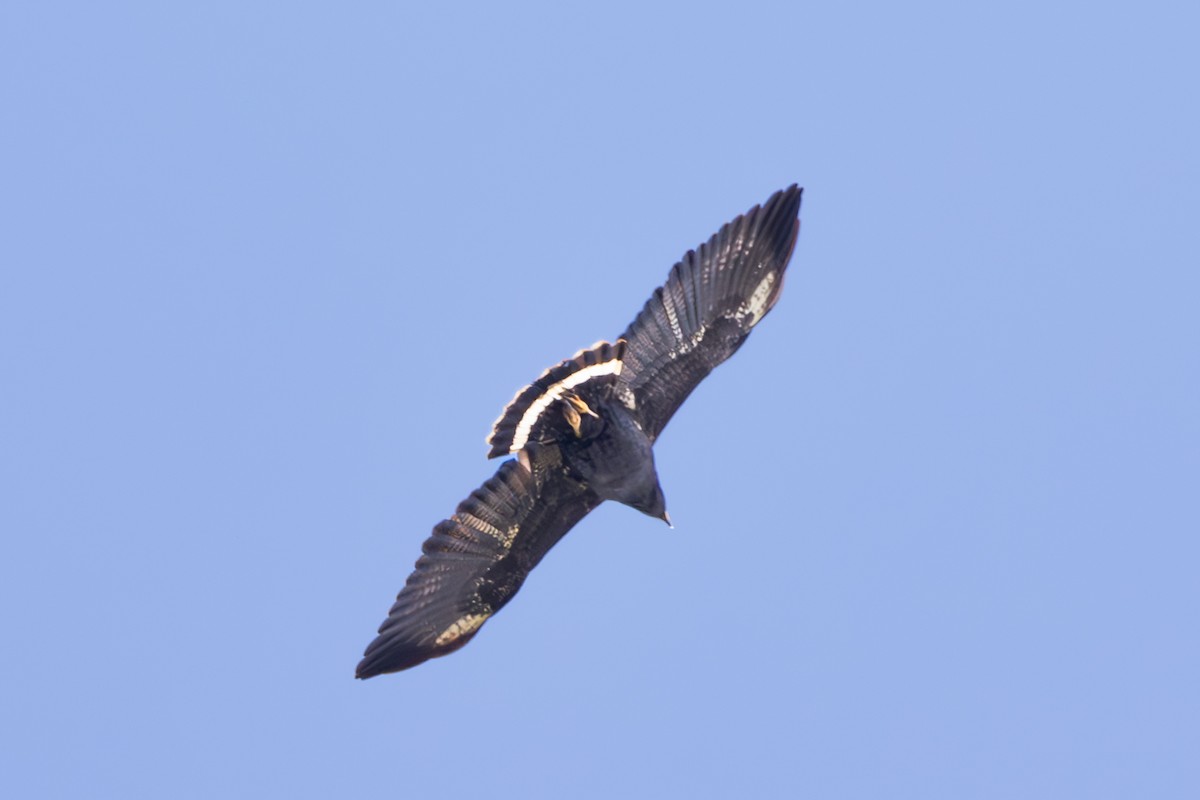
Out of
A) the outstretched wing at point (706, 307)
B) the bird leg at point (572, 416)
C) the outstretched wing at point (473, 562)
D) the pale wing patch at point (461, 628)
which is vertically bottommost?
the pale wing patch at point (461, 628)

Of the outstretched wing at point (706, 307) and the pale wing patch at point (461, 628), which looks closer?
the pale wing patch at point (461, 628)

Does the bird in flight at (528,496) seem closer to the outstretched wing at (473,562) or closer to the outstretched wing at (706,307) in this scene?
the outstretched wing at (473,562)

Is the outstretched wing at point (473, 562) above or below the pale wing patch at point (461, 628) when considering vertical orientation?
above

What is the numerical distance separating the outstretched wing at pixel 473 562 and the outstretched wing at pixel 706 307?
1.35 metres

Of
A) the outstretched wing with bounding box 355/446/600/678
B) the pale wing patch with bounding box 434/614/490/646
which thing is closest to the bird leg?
the outstretched wing with bounding box 355/446/600/678

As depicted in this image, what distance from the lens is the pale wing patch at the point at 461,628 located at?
1691 cm

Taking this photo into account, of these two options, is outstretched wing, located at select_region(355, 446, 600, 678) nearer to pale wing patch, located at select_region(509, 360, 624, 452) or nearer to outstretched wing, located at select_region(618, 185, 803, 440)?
pale wing patch, located at select_region(509, 360, 624, 452)

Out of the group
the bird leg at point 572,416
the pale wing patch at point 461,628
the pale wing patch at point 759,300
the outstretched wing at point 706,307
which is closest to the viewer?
the bird leg at point 572,416

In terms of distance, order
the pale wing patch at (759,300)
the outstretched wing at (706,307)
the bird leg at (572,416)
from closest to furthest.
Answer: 1. the bird leg at (572,416)
2. the outstretched wing at (706,307)
3. the pale wing patch at (759,300)

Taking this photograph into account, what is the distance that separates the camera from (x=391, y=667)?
16.7 metres

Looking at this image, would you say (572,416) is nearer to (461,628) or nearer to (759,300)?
(461,628)

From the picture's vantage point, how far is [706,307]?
18.0 meters

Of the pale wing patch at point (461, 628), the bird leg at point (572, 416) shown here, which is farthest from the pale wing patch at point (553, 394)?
the pale wing patch at point (461, 628)

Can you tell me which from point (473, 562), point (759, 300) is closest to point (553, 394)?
point (473, 562)
